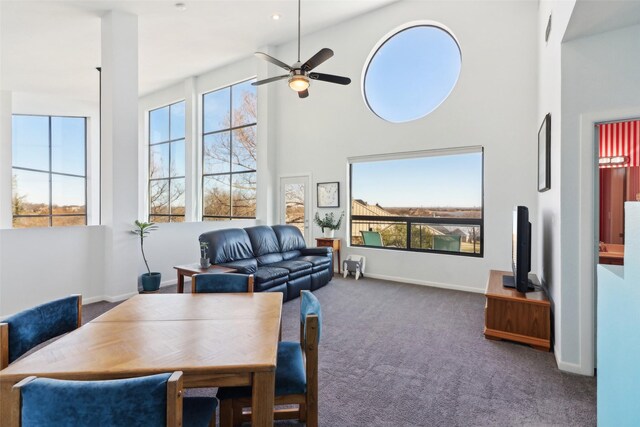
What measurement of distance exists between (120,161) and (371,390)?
446cm

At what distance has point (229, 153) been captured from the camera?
7.96m

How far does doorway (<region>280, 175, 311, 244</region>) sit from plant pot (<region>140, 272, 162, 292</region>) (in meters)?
2.90

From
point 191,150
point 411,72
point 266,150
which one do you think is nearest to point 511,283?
point 411,72

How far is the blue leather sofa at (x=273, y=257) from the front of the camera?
4.21 metres

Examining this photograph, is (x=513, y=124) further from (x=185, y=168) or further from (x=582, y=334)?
(x=185, y=168)

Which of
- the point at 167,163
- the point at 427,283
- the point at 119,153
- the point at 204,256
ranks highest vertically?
the point at 167,163

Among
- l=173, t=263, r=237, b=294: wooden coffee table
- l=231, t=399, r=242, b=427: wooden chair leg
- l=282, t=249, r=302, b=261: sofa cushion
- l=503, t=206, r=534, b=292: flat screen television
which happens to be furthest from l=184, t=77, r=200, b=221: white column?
l=503, t=206, r=534, b=292: flat screen television

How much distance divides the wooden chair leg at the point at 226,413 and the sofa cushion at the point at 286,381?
9 cm

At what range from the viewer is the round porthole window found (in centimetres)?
525

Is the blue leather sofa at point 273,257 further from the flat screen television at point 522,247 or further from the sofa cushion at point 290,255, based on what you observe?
the flat screen television at point 522,247

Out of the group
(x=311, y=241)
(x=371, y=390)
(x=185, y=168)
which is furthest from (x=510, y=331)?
(x=185, y=168)

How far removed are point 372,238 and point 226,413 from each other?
455 cm

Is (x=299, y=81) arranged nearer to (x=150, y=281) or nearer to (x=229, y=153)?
(x=150, y=281)

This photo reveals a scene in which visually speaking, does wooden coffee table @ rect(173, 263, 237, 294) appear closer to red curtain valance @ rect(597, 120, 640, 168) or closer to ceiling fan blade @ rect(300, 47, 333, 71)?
ceiling fan blade @ rect(300, 47, 333, 71)
